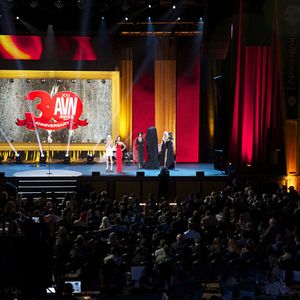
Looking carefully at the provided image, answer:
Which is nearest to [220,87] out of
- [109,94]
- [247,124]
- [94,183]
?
[247,124]

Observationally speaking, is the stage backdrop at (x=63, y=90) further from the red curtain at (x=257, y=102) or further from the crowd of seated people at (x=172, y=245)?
the crowd of seated people at (x=172, y=245)

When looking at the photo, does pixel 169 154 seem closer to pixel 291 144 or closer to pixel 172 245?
pixel 291 144

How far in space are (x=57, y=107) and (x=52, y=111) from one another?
0.24 meters

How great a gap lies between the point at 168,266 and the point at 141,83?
15451 mm

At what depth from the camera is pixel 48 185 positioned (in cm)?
1883

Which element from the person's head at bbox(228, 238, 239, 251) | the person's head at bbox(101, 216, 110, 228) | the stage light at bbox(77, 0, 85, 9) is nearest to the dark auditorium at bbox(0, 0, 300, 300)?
the person's head at bbox(228, 238, 239, 251)

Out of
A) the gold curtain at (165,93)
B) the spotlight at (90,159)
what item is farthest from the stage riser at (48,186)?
the gold curtain at (165,93)

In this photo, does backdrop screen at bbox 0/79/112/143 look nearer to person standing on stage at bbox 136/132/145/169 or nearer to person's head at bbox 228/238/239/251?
person standing on stage at bbox 136/132/145/169

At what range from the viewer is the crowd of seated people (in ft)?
29.0

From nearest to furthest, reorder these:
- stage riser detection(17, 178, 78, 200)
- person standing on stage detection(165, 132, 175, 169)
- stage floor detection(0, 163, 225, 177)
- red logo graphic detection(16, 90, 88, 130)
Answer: stage riser detection(17, 178, 78, 200), stage floor detection(0, 163, 225, 177), person standing on stage detection(165, 132, 175, 169), red logo graphic detection(16, 90, 88, 130)

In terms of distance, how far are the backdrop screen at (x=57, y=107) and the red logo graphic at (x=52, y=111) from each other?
85 mm

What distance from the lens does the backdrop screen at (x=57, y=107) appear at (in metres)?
23.7

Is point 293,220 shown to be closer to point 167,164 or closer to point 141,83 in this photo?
point 167,164

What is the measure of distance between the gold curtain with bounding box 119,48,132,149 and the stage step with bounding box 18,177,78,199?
5.41 m
